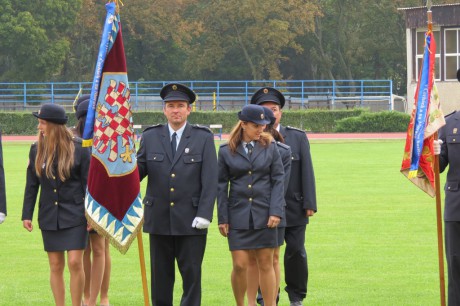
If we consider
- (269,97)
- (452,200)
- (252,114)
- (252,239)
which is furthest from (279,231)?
(452,200)

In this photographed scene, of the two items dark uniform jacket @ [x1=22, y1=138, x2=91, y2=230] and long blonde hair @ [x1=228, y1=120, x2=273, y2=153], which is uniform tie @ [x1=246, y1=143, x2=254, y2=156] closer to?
long blonde hair @ [x1=228, y1=120, x2=273, y2=153]

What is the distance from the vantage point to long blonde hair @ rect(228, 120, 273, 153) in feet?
29.8

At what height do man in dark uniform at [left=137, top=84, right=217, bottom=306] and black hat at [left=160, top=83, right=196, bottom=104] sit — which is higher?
black hat at [left=160, top=83, right=196, bottom=104]

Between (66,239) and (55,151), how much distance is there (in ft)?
2.32

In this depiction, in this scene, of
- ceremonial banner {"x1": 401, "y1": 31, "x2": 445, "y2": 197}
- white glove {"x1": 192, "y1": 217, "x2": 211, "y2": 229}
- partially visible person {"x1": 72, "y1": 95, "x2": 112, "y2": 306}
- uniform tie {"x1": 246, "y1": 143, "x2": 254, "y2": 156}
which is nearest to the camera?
white glove {"x1": 192, "y1": 217, "x2": 211, "y2": 229}

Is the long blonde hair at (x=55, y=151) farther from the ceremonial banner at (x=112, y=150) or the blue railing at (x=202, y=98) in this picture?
the blue railing at (x=202, y=98)

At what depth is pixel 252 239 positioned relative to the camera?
894 cm

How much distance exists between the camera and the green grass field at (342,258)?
10609 mm

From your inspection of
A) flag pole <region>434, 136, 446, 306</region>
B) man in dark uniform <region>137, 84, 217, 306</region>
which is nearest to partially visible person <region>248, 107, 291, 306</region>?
man in dark uniform <region>137, 84, 217, 306</region>

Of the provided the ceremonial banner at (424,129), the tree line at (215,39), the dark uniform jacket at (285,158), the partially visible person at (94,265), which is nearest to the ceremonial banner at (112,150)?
the partially visible person at (94,265)

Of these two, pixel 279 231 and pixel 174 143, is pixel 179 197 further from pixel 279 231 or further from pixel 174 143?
pixel 279 231

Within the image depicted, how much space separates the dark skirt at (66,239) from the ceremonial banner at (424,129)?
2.64 m

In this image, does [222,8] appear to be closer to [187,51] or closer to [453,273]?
[187,51]

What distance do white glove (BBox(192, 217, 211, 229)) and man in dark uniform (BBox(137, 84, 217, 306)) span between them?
0.04 ft
